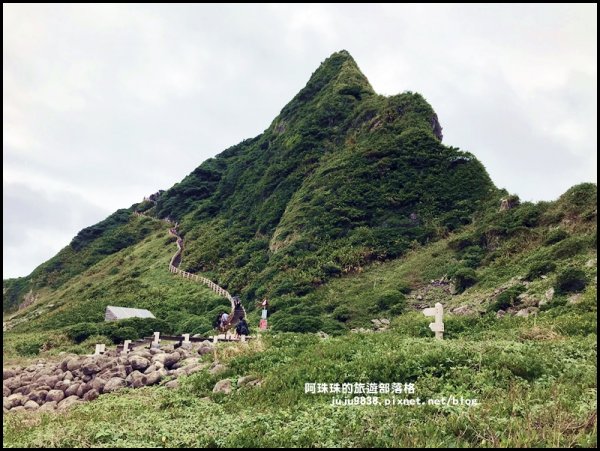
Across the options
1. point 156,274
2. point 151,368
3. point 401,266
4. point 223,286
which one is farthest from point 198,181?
point 151,368

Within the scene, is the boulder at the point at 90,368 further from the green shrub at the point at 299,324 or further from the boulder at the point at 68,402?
the green shrub at the point at 299,324

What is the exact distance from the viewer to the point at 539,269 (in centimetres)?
2403

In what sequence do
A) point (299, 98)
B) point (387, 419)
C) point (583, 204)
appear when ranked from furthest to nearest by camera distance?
point (299, 98) < point (583, 204) < point (387, 419)

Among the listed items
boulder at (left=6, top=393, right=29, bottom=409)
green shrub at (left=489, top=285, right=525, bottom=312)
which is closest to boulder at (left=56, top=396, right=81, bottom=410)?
boulder at (left=6, top=393, right=29, bottom=409)

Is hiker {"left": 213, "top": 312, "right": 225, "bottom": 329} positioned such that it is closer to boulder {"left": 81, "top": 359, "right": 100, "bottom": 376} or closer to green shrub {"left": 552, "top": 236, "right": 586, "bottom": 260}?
boulder {"left": 81, "top": 359, "right": 100, "bottom": 376}

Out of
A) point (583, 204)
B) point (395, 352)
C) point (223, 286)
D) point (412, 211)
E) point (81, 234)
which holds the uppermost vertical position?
point (81, 234)

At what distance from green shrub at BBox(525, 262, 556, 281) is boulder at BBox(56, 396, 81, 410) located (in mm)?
20553

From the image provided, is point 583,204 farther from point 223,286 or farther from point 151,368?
point 223,286

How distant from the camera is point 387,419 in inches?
321

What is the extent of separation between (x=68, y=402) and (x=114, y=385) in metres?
1.26

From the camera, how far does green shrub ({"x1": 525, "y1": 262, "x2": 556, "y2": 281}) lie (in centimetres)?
2374

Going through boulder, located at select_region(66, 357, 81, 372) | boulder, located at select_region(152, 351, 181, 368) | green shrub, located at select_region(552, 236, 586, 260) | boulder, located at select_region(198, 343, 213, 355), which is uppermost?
green shrub, located at select_region(552, 236, 586, 260)

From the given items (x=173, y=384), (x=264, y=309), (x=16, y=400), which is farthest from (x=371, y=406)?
(x=264, y=309)

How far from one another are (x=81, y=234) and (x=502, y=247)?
266 feet
